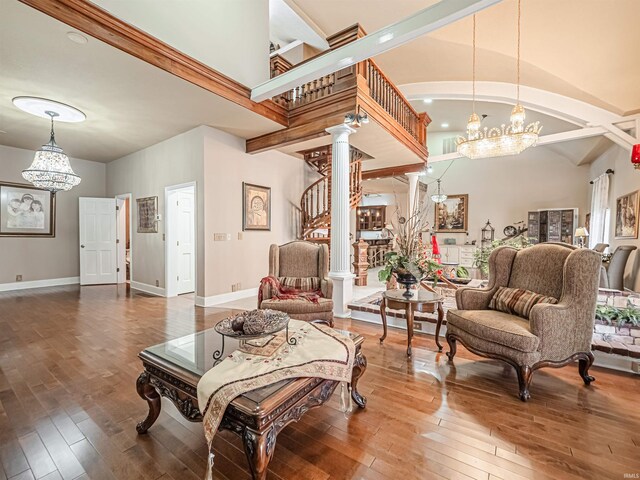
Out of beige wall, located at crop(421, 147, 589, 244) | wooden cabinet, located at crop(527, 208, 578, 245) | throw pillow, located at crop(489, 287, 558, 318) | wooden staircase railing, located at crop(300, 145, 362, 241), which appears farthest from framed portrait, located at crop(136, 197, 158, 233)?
wooden cabinet, located at crop(527, 208, 578, 245)

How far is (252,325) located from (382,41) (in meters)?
2.76

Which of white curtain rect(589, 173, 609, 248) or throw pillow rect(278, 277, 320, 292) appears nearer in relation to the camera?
throw pillow rect(278, 277, 320, 292)

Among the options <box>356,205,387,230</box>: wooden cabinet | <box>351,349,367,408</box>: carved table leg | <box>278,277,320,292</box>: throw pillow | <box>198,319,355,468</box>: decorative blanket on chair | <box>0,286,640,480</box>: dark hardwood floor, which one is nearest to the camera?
<box>198,319,355,468</box>: decorative blanket on chair

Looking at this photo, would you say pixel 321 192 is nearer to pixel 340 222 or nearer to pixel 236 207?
pixel 236 207

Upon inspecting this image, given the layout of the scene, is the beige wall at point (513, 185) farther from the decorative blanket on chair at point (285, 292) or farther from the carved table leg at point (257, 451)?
the carved table leg at point (257, 451)

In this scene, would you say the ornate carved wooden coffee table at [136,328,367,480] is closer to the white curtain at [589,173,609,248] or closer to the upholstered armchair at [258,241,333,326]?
the upholstered armchair at [258,241,333,326]

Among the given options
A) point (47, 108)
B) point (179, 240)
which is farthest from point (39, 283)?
point (47, 108)

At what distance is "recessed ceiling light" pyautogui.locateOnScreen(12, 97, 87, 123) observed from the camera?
11.8 feet

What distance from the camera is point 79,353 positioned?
2.74 metres

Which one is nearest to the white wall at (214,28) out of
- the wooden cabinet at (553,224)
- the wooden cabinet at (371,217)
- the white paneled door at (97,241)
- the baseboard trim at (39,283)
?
the white paneled door at (97,241)

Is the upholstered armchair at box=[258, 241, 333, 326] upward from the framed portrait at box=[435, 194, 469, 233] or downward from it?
downward

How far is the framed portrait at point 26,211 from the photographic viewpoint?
5.61 m

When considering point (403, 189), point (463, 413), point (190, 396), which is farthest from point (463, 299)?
point (403, 189)

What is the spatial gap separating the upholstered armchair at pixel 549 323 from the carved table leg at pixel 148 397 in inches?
91.8
